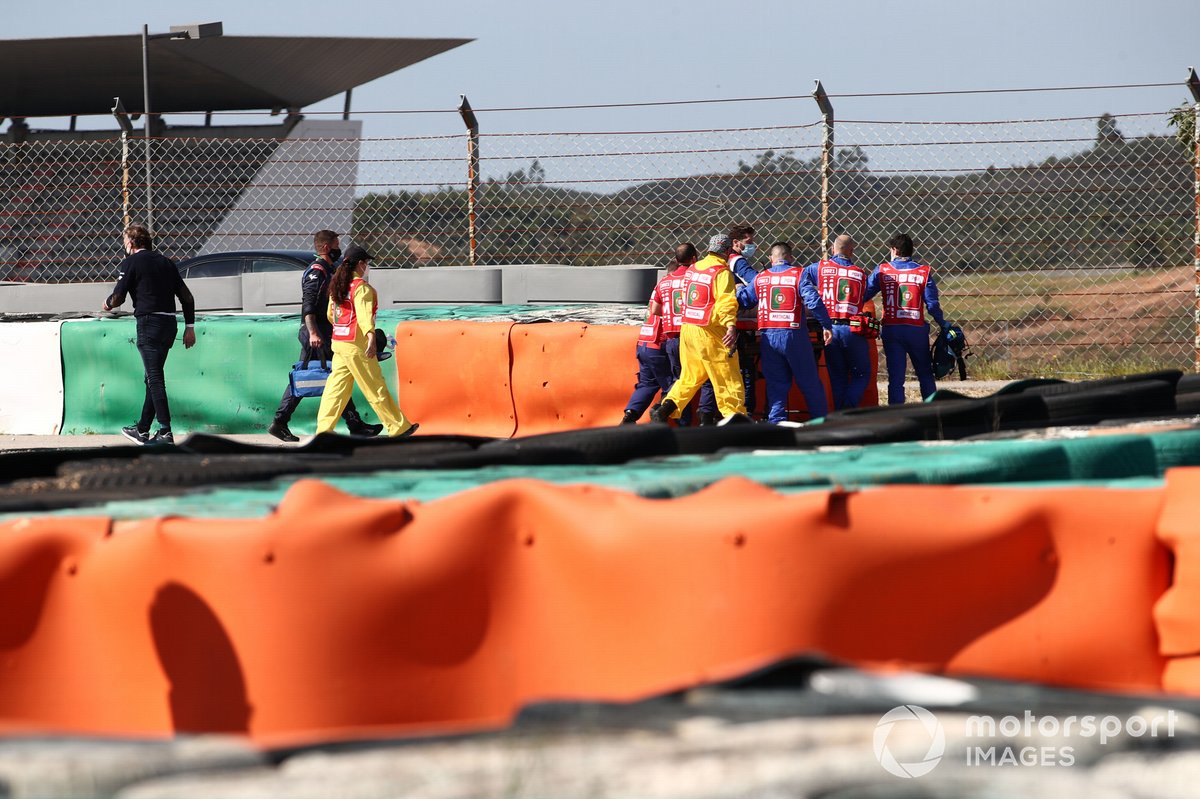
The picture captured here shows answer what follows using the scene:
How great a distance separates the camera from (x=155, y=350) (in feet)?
37.7

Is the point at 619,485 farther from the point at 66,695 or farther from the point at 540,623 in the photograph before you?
the point at 66,695

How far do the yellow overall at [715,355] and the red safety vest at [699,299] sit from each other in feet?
0.08

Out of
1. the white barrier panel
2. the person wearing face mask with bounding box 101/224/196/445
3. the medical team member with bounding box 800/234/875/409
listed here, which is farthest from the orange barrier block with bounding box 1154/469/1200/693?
the white barrier panel

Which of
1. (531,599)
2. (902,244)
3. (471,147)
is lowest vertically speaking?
(531,599)

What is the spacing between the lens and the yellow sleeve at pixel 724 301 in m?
10.4

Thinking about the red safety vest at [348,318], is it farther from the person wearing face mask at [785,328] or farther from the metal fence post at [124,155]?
the metal fence post at [124,155]

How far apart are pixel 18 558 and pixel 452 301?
448 inches

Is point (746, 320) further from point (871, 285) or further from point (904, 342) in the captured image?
point (904, 342)

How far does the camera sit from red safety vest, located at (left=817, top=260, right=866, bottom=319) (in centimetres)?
1155

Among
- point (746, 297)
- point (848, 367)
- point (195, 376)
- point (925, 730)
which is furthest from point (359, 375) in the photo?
point (925, 730)

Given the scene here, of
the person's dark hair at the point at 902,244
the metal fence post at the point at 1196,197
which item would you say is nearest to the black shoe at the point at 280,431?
the person's dark hair at the point at 902,244

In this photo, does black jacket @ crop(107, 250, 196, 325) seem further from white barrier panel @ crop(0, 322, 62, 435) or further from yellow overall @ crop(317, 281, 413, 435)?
yellow overall @ crop(317, 281, 413, 435)

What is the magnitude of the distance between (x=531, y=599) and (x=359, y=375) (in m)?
6.81

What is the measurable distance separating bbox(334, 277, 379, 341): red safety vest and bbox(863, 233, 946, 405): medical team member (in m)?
4.35
